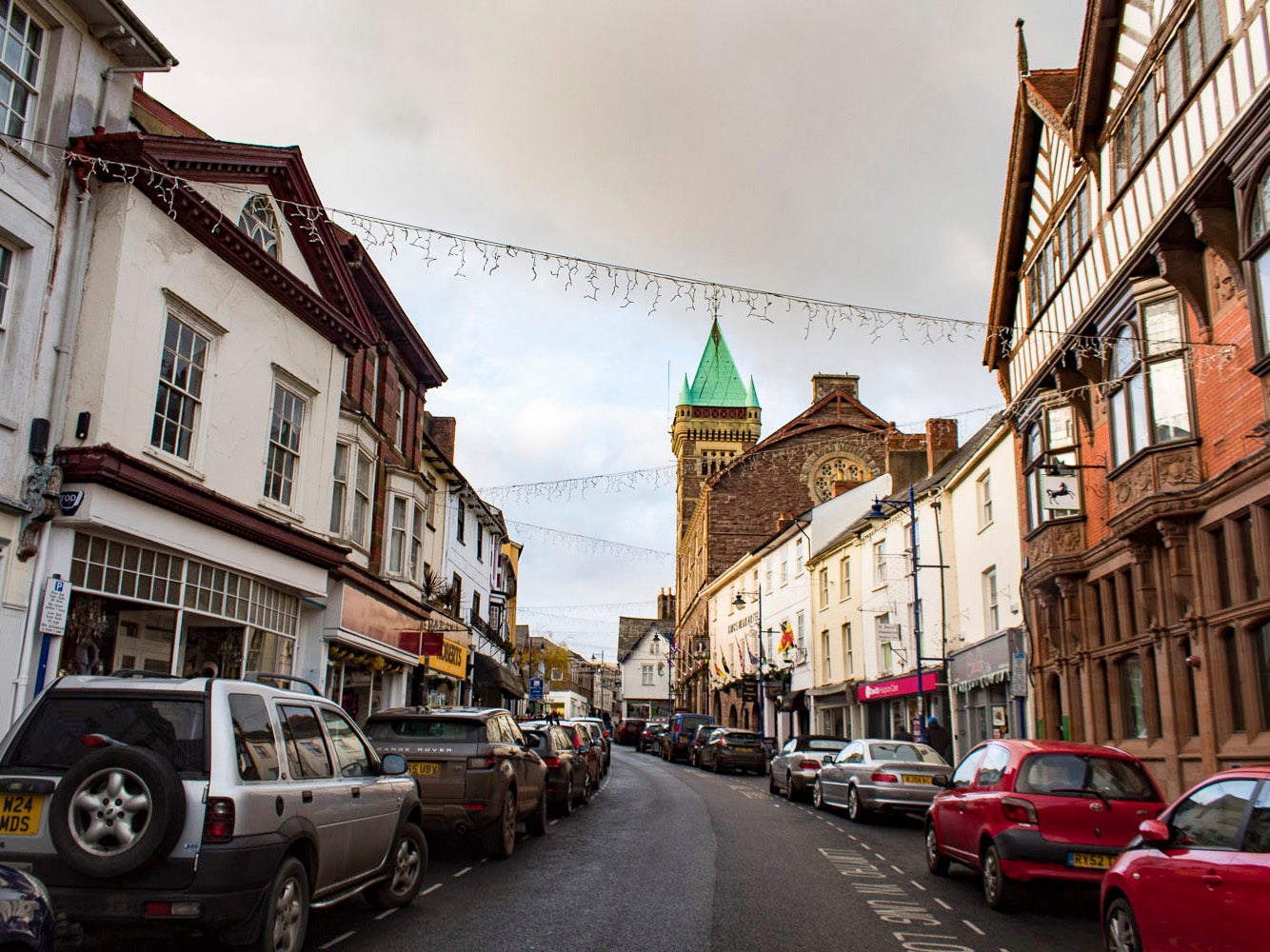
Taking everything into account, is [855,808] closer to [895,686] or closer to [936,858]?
[936,858]

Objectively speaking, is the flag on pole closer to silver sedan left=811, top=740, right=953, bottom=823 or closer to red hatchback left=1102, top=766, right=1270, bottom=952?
silver sedan left=811, top=740, right=953, bottom=823

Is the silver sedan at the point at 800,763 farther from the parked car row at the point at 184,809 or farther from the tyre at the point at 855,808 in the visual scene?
the parked car row at the point at 184,809

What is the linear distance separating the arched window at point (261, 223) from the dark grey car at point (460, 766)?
24.6 feet

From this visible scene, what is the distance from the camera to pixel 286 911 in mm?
6285

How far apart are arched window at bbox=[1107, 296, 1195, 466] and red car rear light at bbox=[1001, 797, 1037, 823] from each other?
8.56 meters

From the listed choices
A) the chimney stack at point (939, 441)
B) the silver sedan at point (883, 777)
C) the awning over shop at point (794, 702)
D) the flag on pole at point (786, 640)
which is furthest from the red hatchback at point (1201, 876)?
the awning over shop at point (794, 702)

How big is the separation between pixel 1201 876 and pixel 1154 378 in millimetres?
12127

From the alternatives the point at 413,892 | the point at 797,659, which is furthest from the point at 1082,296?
the point at 797,659

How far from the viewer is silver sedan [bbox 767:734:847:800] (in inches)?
862

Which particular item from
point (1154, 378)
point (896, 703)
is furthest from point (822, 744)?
point (1154, 378)

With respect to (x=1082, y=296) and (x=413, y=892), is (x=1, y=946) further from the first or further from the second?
(x=1082, y=296)

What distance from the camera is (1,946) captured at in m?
4.03

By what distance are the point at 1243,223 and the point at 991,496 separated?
12350 millimetres

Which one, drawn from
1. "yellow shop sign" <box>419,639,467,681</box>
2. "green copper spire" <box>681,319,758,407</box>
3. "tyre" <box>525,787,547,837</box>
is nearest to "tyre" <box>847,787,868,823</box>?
"tyre" <box>525,787,547,837</box>
